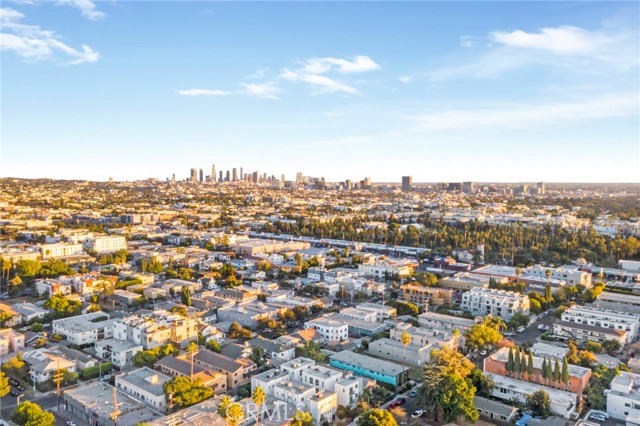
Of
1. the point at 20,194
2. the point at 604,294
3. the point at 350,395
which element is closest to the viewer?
the point at 350,395

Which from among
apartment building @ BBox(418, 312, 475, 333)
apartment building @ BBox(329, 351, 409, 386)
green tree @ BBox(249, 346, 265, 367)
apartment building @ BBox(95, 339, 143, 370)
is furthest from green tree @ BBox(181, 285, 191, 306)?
apartment building @ BBox(418, 312, 475, 333)

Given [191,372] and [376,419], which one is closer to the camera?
[376,419]

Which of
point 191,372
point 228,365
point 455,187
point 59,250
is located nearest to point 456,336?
point 228,365

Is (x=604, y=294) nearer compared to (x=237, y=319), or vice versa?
(x=237, y=319)

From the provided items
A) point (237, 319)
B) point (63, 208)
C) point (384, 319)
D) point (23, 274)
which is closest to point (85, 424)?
point (237, 319)

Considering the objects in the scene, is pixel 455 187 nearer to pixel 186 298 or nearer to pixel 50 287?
pixel 186 298

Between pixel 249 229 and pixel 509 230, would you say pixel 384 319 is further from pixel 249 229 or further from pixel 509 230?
pixel 249 229
